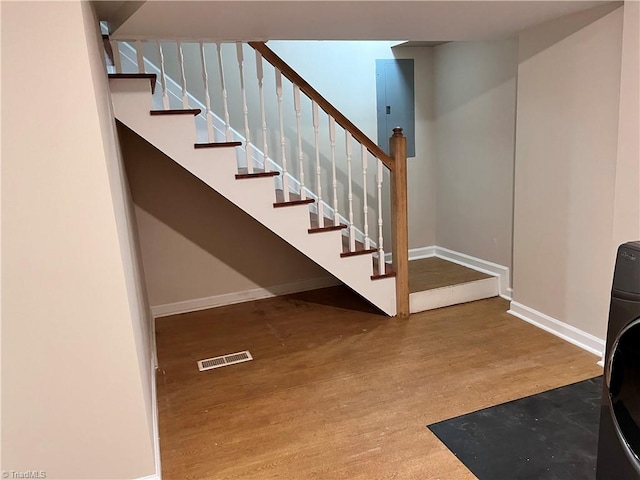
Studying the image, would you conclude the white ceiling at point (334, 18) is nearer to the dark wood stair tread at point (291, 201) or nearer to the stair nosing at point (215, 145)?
the stair nosing at point (215, 145)

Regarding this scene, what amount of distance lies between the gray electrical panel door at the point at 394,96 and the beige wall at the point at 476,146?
0.28m

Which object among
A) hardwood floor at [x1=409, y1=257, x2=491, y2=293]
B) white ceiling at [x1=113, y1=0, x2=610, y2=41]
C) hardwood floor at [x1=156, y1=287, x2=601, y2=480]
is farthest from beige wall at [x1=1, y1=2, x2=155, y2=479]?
hardwood floor at [x1=409, y1=257, x2=491, y2=293]

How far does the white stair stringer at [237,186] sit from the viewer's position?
292 centimetres

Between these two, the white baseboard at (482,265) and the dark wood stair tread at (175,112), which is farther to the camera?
the white baseboard at (482,265)

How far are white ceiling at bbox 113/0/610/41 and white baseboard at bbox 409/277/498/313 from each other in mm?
1853

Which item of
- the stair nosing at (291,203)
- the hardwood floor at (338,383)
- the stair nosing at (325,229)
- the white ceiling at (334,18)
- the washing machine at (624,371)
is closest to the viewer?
the washing machine at (624,371)

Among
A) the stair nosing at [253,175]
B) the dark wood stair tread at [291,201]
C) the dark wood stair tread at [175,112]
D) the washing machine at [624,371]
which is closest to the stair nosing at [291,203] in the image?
the dark wood stair tread at [291,201]

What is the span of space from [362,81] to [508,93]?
49.0 inches

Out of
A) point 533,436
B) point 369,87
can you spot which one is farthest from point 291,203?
point 533,436

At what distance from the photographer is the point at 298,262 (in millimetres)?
4453

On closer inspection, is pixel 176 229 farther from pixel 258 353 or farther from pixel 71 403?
pixel 71 403

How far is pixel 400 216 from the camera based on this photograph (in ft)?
11.9

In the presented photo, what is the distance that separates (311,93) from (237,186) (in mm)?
800

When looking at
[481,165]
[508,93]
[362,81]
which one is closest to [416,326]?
[481,165]
